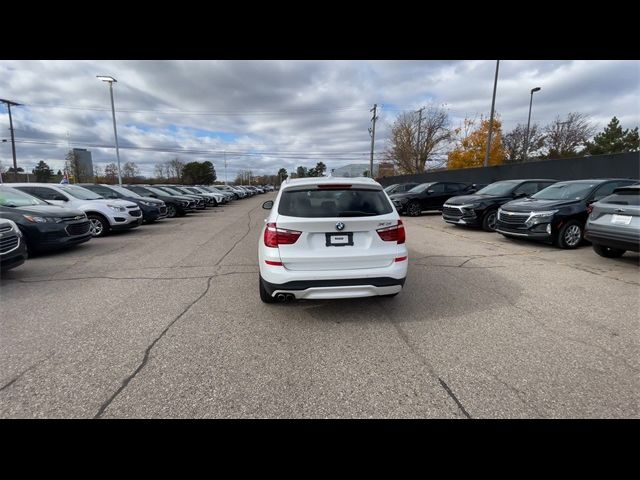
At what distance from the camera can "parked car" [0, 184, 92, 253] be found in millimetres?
6395

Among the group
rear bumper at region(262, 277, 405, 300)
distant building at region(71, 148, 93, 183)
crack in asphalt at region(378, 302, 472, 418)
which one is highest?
distant building at region(71, 148, 93, 183)

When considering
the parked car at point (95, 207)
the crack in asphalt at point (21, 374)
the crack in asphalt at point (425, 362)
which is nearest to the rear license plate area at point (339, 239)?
the crack in asphalt at point (425, 362)

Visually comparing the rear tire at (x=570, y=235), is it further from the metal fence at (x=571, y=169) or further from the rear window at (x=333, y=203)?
the metal fence at (x=571, y=169)

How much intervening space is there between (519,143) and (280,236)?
50.6 m

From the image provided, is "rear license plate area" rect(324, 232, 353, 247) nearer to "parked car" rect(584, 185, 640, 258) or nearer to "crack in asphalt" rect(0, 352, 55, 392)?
"crack in asphalt" rect(0, 352, 55, 392)

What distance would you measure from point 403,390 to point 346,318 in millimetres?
1348

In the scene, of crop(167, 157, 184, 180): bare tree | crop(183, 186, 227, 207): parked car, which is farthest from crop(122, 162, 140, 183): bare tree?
crop(183, 186, 227, 207): parked car

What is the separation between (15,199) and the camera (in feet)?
23.3

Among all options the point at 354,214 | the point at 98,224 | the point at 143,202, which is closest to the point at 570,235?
the point at 354,214

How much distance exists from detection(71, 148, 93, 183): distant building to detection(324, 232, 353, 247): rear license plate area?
61.3 m

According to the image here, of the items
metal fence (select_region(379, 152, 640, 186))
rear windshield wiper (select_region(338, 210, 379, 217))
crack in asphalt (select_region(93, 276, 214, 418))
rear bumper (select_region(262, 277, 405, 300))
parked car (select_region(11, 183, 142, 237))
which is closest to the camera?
crack in asphalt (select_region(93, 276, 214, 418))

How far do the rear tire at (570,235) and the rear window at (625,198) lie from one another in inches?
57.9

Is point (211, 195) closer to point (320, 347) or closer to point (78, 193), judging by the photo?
point (78, 193)
